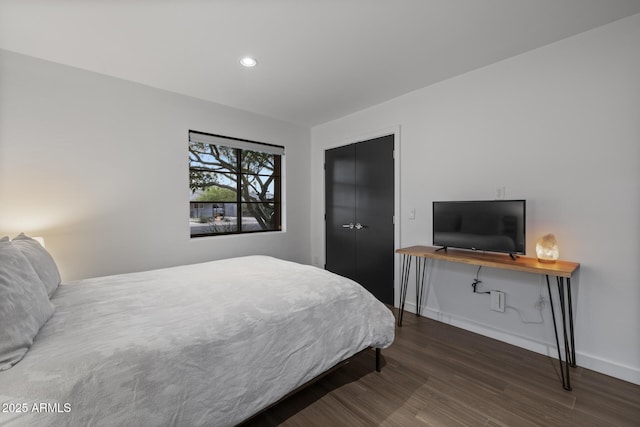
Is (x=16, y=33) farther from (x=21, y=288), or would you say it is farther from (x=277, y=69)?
(x=21, y=288)

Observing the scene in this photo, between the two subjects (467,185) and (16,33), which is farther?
(467,185)

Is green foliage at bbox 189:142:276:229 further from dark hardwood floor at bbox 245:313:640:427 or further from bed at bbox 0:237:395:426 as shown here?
dark hardwood floor at bbox 245:313:640:427

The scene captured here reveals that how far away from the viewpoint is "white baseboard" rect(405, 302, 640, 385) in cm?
196

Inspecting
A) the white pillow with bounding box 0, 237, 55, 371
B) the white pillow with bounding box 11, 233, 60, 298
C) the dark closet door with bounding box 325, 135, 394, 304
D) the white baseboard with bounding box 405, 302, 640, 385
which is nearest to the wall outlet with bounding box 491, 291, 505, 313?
the white baseboard with bounding box 405, 302, 640, 385

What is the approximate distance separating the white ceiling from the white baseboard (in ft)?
8.12

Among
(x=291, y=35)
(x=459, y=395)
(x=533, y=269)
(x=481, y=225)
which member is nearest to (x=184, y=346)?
(x=459, y=395)

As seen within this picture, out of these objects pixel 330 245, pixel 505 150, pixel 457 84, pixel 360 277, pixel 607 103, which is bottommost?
pixel 360 277

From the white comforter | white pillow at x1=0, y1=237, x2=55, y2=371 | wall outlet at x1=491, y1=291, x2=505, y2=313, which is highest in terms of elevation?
white pillow at x1=0, y1=237, x2=55, y2=371

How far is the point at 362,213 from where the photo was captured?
380 cm

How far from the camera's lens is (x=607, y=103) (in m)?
2.03

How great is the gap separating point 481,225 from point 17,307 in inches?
118

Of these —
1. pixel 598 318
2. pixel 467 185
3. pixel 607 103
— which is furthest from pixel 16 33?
pixel 598 318

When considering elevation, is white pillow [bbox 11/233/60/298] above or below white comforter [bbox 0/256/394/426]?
above

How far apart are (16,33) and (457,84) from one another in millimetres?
3735
